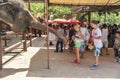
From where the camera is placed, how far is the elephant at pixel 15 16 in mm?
8867

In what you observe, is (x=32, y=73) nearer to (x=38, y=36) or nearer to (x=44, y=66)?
(x=44, y=66)

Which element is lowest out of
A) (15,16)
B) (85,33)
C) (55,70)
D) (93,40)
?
(55,70)

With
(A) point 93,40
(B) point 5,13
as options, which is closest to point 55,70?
(A) point 93,40

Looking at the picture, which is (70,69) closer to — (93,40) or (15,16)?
(93,40)

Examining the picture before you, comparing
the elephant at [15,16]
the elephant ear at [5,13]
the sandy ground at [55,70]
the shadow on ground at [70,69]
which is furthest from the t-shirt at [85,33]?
the elephant ear at [5,13]

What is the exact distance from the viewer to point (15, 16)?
920 cm

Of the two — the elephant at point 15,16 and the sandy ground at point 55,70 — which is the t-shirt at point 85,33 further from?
the elephant at point 15,16

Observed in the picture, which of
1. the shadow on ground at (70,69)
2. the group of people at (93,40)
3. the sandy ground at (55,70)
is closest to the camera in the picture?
the sandy ground at (55,70)

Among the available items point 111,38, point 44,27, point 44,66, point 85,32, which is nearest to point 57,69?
point 44,66

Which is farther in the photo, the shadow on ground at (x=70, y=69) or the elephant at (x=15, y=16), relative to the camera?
the shadow on ground at (x=70, y=69)

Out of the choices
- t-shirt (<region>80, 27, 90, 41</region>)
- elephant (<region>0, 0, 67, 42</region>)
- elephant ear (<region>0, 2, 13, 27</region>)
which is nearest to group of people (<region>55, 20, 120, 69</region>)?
t-shirt (<region>80, 27, 90, 41</region>)

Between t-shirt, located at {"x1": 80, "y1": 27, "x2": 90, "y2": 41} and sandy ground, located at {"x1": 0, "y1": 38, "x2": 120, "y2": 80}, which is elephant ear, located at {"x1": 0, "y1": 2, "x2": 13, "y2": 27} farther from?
t-shirt, located at {"x1": 80, "y1": 27, "x2": 90, "y2": 41}

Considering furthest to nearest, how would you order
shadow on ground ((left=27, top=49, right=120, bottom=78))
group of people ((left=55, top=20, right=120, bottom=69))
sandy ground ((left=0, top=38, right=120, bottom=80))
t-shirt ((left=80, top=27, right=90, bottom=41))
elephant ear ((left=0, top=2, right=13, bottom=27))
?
t-shirt ((left=80, top=27, right=90, bottom=41)), group of people ((left=55, top=20, right=120, bottom=69)), shadow on ground ((left=27, top=49, right=120, bottom=78)), sandy ground ((left=0, top=38, right=120, bottom=80)), elephant ear ((left=0, top=2, right=13, bottom=27))

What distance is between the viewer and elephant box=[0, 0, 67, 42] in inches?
349
